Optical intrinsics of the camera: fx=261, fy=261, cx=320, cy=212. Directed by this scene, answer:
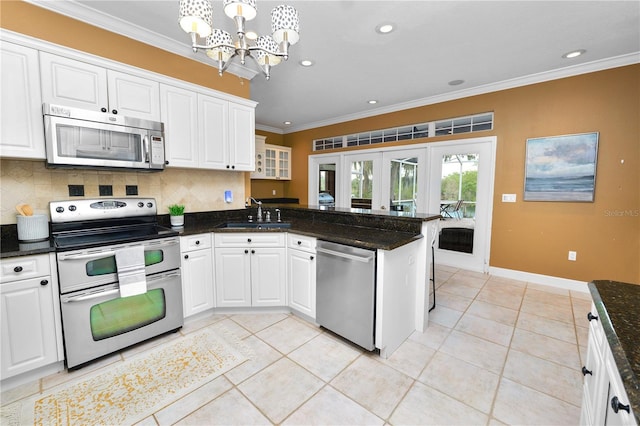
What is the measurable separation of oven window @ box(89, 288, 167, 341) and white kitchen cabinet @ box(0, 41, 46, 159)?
4.16ft

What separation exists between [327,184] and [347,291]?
432 centimetres

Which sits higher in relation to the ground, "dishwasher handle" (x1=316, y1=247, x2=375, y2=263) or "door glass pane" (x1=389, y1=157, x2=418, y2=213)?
"door glass pane" (x1=389, y1=157, x2=418, y2=213)

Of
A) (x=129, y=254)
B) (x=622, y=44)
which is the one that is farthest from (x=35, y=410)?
(x=622, y=44)

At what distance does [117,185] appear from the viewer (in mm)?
2578

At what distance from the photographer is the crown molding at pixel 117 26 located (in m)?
2.14

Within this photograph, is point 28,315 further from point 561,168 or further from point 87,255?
point 561,168

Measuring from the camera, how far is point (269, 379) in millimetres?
1863

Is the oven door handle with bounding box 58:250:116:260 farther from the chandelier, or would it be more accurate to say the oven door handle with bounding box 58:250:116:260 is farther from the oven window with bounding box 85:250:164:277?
the chandelier

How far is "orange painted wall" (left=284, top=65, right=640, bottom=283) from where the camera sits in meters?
3.05

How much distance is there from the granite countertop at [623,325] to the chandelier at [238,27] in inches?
77.5

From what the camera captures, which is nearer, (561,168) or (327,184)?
(561,168)

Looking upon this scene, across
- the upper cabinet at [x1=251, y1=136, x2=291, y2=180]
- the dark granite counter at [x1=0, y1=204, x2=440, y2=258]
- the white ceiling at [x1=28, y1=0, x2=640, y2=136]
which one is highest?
the white ceiling at [x1=28, y1=0, x2=640, y2=136]

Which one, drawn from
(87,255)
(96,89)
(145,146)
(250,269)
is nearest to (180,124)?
(145,146)

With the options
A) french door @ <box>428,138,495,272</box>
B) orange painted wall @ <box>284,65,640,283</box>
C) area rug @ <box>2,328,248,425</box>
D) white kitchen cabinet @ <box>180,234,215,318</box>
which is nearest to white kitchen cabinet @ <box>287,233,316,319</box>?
area rug @ <box>2,328,248,425</box>
